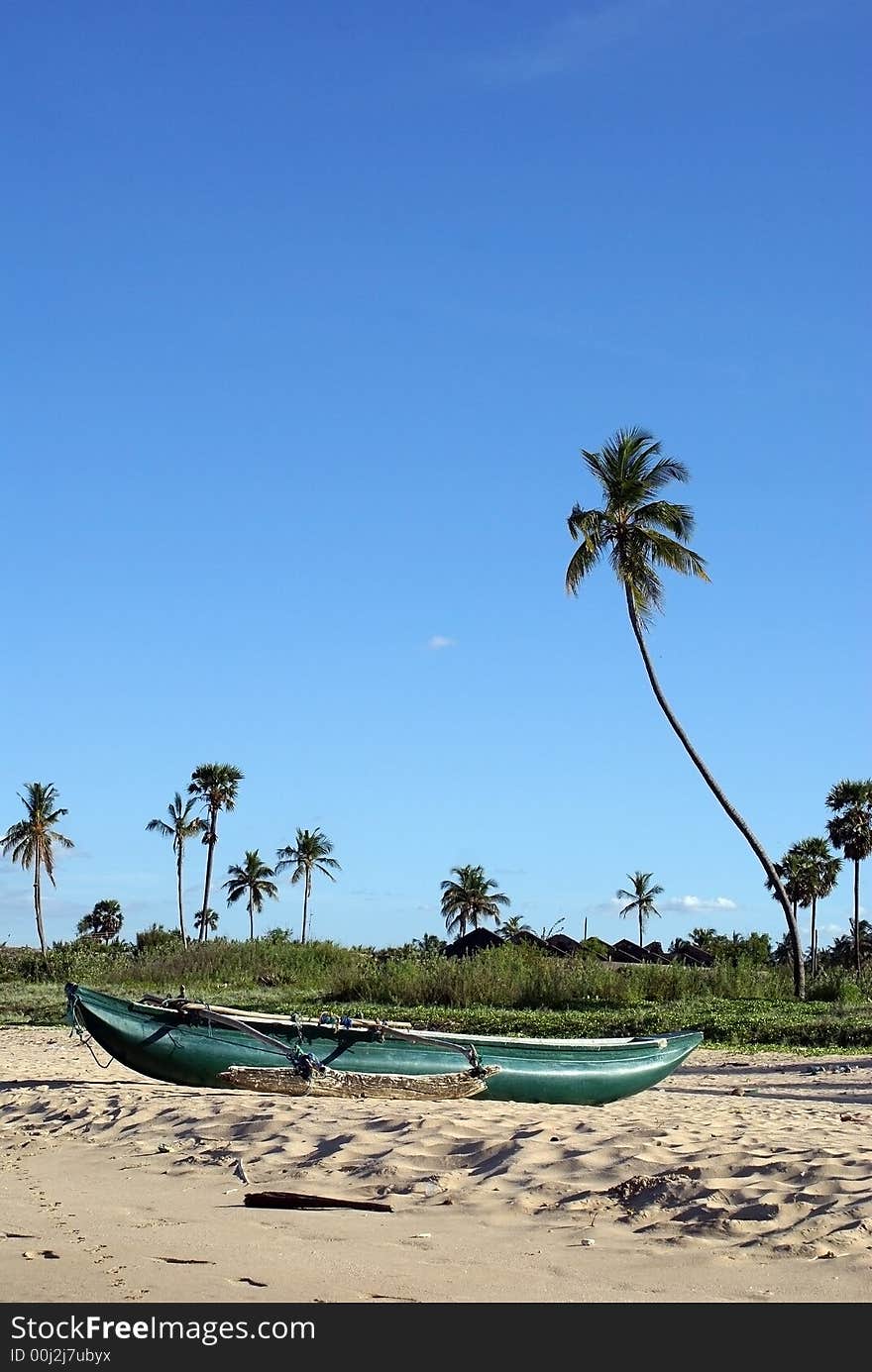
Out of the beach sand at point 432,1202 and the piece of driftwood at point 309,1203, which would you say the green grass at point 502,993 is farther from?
the piece of driftwood at point 309,1203

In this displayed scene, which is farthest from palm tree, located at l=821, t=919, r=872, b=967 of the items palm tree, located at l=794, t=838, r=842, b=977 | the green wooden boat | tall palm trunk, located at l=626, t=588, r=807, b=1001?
the green wooden boat

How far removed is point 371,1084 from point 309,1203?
482 centimetres

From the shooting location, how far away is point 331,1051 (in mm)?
12742

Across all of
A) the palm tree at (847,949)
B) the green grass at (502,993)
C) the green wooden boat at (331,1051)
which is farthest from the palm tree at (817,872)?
the green wooden boat at (331,1051)

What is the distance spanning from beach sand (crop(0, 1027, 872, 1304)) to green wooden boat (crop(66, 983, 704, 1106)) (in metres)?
0.42

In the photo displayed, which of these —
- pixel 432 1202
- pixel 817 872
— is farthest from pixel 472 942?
pixel 432 1202

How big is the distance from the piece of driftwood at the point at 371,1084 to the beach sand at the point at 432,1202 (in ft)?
0.63

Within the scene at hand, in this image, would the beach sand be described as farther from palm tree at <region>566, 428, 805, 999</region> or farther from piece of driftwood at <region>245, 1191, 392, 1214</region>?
palm tree at <region>566, 428, 805, 999</region>

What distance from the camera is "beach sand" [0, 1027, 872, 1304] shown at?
5.96m

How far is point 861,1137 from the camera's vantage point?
1045cm
